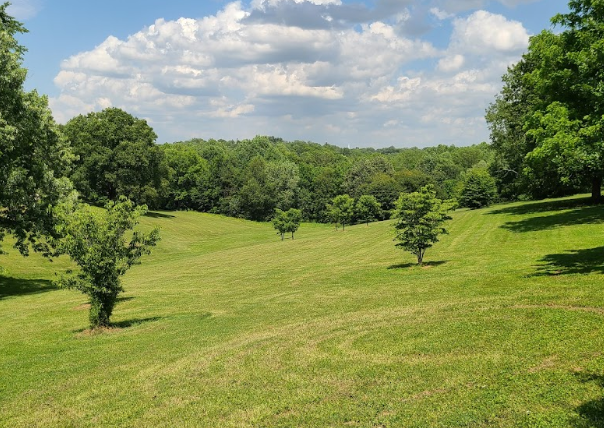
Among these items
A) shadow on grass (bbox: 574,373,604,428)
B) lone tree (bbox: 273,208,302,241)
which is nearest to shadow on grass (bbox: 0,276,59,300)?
shadow on grass (bbox: 574,373,604,428)

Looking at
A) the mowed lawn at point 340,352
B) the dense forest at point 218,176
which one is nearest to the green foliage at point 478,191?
the dense forest at point 218,176

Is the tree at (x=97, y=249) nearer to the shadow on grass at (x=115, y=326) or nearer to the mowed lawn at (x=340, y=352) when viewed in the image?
the shadow on grass at (x=115, y=326)

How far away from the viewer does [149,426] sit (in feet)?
26.5

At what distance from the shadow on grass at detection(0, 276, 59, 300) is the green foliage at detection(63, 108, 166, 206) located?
35474 mm

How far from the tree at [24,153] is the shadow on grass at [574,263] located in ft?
89.0

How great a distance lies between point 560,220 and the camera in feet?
115

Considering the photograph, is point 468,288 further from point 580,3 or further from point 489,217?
point 489,217

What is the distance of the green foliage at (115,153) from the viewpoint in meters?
71.4

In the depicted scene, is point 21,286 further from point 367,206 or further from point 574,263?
point 367,206

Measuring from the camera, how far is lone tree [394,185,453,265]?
25.7 metres

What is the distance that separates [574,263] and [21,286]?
36512mm

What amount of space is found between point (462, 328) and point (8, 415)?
10.8m

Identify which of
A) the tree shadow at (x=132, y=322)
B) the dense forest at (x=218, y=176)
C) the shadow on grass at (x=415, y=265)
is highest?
the dense forest at (x=218, y=176)

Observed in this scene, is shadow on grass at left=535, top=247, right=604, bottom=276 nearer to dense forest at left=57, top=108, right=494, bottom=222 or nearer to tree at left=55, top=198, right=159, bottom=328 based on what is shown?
tree at left=55, top=198, right=159, bottom=328
